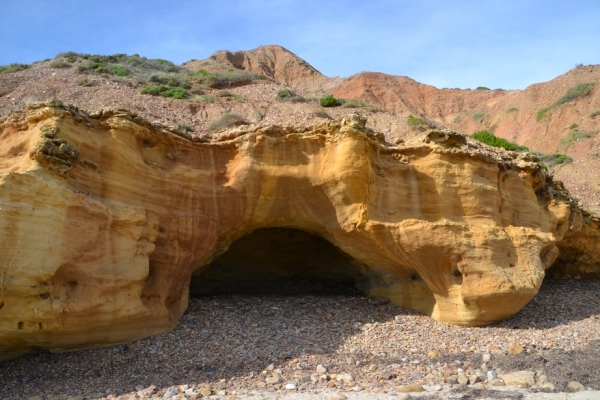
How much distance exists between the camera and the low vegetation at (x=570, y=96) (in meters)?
38.5

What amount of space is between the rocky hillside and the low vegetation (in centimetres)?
7

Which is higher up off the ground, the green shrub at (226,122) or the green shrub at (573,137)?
the green shrub at (573,137)

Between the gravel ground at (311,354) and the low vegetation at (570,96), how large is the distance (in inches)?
1322

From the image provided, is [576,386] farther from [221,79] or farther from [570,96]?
[570,96]

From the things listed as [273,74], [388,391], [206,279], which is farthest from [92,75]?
[273,74]

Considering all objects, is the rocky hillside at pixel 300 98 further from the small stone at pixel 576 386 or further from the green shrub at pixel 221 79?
the small stone at pixel 576 386

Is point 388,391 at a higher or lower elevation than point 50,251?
lower

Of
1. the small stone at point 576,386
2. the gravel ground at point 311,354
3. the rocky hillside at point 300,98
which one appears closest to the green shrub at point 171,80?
the rocky hillside at point 300,98

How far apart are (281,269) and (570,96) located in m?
36.1

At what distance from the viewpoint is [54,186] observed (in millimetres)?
6766

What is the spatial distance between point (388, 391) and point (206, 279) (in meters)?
5.51

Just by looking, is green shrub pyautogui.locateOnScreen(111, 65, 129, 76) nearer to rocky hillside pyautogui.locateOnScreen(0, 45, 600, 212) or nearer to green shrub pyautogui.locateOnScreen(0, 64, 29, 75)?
rocky hillside pyautogui.locateOnScreen(0, 45, 600, 212)

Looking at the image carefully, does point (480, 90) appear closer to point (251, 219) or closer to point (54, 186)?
point (251, 219)

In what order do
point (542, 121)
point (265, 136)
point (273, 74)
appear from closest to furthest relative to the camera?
point (265, 136) < point (542, 121) < point (273, 74)
